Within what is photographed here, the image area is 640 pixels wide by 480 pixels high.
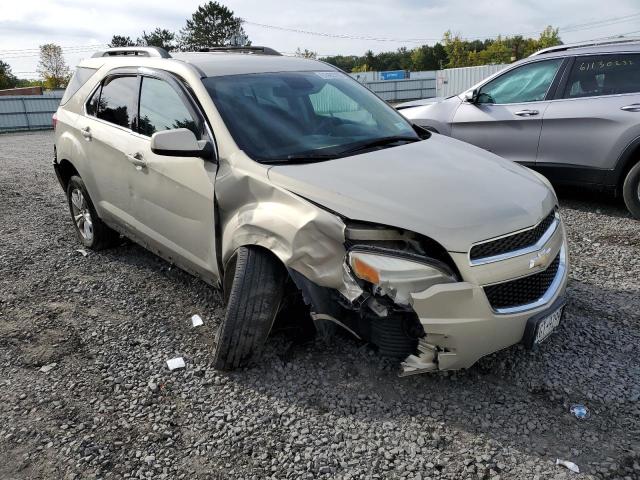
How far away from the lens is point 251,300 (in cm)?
281

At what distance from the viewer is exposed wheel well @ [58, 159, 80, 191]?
5.01 metres

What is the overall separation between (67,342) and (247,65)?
2.25 m

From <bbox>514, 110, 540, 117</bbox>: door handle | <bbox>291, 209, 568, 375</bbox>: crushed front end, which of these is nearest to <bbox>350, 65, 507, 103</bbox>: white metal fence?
<bbox>514, 110, 540, 117</bbox>: door handle

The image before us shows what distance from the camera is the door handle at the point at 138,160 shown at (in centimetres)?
364

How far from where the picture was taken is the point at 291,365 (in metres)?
3.09

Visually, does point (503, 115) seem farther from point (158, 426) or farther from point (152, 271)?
point (158, 426)

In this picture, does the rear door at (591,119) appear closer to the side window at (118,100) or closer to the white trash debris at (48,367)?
the side window at (118,100)

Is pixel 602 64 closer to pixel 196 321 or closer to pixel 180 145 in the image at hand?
pixel 180 145

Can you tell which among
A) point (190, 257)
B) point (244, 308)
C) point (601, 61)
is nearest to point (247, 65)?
point (190, 257)

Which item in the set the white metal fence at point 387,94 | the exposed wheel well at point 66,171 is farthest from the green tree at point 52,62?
the exposed wheel well at point 66,171

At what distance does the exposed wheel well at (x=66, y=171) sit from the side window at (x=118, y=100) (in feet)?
2.81

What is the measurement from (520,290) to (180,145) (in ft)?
6.66

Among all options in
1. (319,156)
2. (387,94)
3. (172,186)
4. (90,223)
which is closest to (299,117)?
(319,156)

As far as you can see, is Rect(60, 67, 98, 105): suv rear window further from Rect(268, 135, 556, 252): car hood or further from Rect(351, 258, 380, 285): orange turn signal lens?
Rect(351, 258, 380, 285): orange turn signal lens
